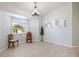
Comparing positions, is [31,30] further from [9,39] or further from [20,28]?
[9,39]

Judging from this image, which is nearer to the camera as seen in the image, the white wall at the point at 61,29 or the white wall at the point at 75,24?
the white wall at the point at 75,24

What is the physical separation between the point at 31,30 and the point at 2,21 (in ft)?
14.2

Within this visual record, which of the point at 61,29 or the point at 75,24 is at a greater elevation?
the point at 75,24

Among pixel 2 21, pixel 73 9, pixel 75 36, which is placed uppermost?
pixel 73 9

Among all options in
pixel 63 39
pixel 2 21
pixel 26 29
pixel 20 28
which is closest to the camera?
pixel 2 21

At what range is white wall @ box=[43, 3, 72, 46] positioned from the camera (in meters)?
6.57

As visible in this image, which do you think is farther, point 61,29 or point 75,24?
point 61,29

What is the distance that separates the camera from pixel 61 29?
7262mm

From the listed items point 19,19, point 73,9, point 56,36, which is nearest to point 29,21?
point 19,19

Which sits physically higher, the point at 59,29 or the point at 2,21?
the point at 2,21

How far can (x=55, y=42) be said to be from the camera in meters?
8.01

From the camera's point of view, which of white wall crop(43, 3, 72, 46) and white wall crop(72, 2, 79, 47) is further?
white wall crop(43, 3, 72, 46)

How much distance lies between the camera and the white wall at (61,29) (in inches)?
259

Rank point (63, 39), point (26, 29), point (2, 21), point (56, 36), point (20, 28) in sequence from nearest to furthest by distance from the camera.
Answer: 1. point (2, 21)
2. point (63, 39)
3. point (56, 36)
4. point (20, 28)
5. point (26, 29)
